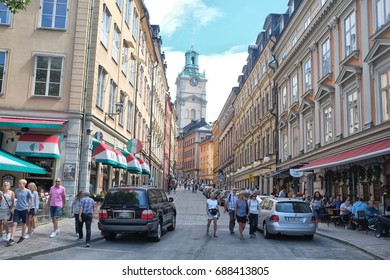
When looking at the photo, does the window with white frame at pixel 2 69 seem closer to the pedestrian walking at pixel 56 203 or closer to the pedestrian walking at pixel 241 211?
the pedestrian walking at pixel 56 203

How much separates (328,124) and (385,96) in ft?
22.1

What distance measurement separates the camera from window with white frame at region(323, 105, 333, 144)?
21.7m

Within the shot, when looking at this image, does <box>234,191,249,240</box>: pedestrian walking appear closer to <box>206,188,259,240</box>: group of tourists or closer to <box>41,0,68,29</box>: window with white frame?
<box>206,188,259,240</box>: group of tourists

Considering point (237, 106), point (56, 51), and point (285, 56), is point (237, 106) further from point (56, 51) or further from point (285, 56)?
A: point (56, 51)

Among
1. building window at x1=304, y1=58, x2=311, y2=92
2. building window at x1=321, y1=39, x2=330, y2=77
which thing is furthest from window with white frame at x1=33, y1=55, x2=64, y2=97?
building window at x1=304, y1=58, x2=311, y2=92

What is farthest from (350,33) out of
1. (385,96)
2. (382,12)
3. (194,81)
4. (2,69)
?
(194,81)

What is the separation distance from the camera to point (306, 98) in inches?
Result: 1008

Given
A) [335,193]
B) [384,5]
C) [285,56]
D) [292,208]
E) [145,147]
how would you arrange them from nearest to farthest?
[292,208] < [384,5] < [335,193] < [285,56] < [145,147]

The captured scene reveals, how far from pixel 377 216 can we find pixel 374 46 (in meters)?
6.97

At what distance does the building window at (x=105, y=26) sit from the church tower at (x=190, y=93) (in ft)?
338

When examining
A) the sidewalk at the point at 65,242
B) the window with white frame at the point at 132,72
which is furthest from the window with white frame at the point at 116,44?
the sidewalk at the point at 65,242

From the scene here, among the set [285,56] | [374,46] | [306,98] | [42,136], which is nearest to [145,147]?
[285,56]

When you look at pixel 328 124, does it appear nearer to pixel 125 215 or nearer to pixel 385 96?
pixel 385 96

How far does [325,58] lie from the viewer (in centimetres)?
2255
